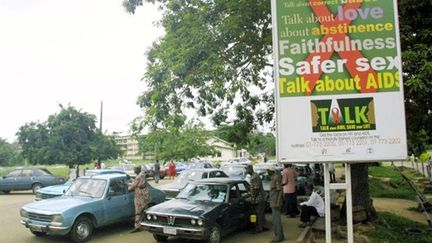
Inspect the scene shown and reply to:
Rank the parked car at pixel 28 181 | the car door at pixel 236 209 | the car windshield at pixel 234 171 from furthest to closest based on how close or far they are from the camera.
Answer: the parked car at pixel 28 181, the car windshield at pixel 234 171, the car door at pixel 236 209

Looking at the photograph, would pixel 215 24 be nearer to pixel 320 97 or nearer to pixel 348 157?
pixel 320 97

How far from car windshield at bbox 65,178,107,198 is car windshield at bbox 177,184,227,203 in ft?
7.35

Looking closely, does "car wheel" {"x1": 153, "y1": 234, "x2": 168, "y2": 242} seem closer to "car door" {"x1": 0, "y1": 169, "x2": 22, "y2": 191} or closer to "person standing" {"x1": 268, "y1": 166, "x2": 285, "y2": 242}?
"person standing" {"x1": 268, "y1": 166, "x2": 285, "y2": 242}

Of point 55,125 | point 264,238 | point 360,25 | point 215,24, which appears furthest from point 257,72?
point 55,125

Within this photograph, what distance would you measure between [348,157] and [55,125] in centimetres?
2801

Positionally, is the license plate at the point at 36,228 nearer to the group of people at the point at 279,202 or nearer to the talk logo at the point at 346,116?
the group of people at the point at 279,202

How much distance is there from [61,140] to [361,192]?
23216 mm

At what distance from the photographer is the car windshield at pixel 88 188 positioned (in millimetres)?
11391

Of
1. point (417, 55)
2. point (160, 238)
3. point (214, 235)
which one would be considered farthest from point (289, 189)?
point (417, 55)

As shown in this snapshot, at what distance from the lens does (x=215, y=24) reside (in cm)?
1087

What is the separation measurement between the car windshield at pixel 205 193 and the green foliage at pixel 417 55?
491cm

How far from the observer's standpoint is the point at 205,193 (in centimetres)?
1089

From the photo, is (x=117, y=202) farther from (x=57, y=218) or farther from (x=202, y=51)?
(x=202, y=51)

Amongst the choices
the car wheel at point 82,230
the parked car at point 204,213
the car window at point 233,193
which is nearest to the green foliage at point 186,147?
the parked car at point 204,213
